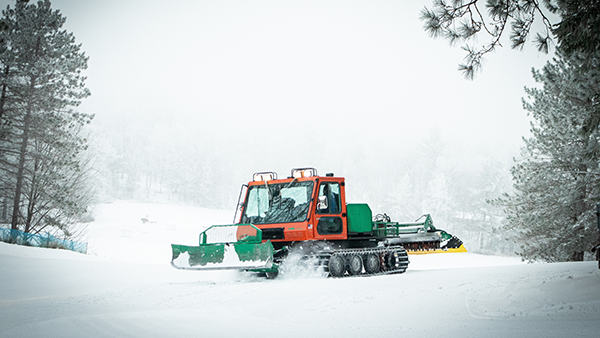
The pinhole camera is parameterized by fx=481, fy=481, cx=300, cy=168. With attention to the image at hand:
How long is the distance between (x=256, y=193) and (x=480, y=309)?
7.05 metres

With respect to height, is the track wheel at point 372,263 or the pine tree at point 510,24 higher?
the pine tree at point 510,24

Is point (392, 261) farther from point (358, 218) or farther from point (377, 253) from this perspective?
point (358, 218)

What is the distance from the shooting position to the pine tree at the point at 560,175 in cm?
1582

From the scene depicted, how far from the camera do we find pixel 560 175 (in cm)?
1678

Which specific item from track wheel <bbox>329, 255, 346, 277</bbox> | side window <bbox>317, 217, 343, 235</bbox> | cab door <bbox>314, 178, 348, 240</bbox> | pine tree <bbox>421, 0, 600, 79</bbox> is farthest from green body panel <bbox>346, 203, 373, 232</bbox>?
pine tree <bbox>421, 0, 600, 79</bbox>

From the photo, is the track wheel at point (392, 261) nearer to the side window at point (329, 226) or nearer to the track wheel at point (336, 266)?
the track wheel at point (336, 266)

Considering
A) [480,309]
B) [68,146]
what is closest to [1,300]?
[480,309]

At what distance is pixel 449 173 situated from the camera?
6606 centimetres

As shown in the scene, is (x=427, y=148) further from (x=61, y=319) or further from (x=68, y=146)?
(x=61, y=319)

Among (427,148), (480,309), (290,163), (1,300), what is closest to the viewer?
(480,309)

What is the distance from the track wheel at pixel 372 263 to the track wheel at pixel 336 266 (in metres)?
1.12

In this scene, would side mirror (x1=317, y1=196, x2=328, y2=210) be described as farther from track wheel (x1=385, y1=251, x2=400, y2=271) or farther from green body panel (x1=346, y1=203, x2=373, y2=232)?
track wheel (x1=385, y1=251, x2=400, y2=271)

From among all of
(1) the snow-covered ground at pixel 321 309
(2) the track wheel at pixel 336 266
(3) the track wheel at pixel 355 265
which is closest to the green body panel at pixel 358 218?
(3) the track wheel at pixel 355 265

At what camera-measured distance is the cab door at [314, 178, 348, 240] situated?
1132 centimetres
